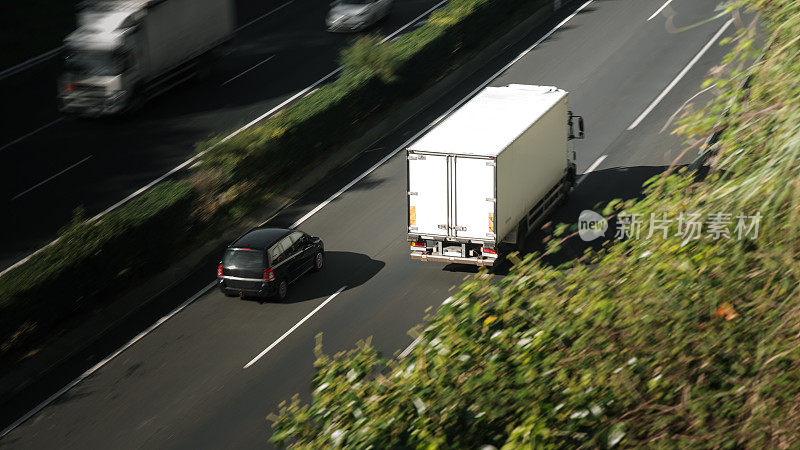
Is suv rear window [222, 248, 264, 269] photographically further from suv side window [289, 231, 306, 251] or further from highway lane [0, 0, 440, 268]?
highway lane [0, 0, 440, 268]

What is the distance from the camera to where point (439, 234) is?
76.6 feet

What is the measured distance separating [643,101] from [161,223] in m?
17.3

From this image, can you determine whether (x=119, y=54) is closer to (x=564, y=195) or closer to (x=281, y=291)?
(x=281, y=291)

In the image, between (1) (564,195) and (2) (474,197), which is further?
(1) (564,195)

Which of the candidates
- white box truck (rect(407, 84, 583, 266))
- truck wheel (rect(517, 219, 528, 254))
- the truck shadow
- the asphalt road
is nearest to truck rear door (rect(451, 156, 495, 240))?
white box truck (rect(407, 84, 583, 266))

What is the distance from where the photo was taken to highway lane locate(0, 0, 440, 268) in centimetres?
2897

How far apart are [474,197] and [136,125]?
16721 mm

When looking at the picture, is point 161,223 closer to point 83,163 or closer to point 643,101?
point 83,163

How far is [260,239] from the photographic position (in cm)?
2411

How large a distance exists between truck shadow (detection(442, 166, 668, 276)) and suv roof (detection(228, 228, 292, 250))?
454 cm

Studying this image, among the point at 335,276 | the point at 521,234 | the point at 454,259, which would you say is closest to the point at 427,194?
the point at 454,259

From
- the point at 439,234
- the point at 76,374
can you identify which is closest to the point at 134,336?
the point at 76,374

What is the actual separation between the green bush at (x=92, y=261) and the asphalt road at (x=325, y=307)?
135 cm

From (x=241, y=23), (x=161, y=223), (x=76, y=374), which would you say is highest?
(x=241, y=23)
